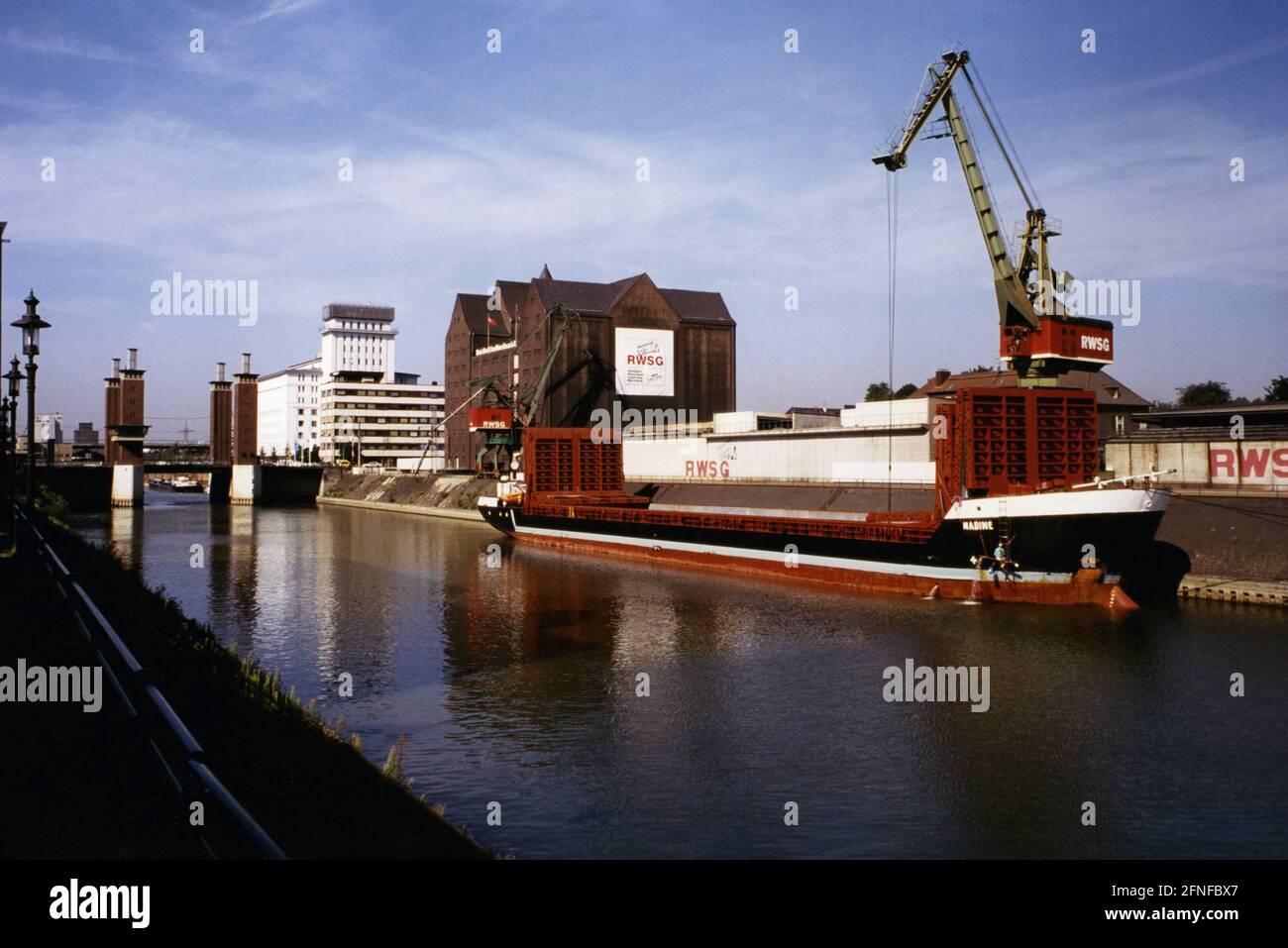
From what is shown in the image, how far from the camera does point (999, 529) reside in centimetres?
3619

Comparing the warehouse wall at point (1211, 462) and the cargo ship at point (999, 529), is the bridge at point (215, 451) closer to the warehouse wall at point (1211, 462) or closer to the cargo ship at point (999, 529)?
the cargo ship at point (999, 529)

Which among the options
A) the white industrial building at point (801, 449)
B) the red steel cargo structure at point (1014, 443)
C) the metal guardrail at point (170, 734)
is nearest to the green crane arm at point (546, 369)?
the white industrial building at point (801, 449)

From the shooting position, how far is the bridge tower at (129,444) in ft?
378

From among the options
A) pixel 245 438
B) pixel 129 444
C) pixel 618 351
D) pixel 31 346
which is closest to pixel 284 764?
pixel 31 346

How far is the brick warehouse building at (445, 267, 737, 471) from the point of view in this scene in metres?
98.1

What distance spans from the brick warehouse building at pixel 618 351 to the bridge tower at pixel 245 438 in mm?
35053

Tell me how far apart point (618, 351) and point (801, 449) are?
129 ft

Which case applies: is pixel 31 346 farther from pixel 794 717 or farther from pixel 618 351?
pixel 618 351

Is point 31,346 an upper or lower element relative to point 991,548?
upper

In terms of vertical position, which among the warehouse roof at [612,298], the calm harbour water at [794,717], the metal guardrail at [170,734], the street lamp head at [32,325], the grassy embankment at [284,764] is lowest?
the calm harbour water at [794,717]

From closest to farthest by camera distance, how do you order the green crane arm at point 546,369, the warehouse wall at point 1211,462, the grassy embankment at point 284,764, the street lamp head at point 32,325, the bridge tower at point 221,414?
1. the grassy embankment at point 284,764
2. the street lamp head at point 32,325
3. the warehouse wall at point 1211,462
4. the green crane arm at point 546,369
5. the bridge tower at point 221,414
